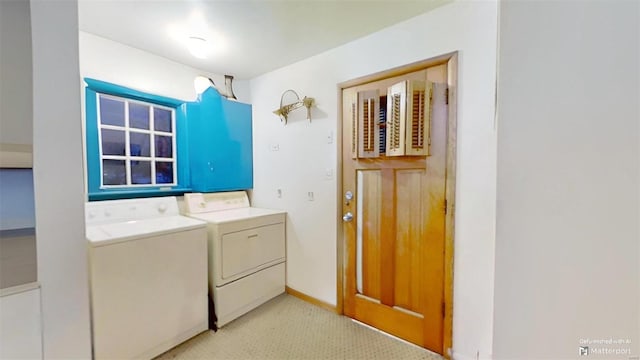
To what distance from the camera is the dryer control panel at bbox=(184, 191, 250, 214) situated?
8.00 ft

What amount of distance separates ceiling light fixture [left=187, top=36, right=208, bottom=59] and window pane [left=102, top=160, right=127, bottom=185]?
116cm

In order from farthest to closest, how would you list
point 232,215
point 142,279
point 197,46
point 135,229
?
point 232,215
point 197,46
point 135,229
point 142,279

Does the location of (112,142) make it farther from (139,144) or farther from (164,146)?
(164,146)

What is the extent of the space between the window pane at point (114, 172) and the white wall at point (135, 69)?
2.22 ft

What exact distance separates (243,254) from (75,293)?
1.30m

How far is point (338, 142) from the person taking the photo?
2.21 meters

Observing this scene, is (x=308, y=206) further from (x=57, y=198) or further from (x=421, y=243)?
(x=57, y=198)

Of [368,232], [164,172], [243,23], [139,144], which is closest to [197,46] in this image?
[243,23]

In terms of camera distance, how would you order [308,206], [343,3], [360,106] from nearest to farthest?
[343,3]
[360,106]
[308,206]

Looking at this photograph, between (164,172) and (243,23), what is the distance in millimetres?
1609

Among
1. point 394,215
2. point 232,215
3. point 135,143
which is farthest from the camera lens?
point 232,215

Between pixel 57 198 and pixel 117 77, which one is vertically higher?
pixel 117 77

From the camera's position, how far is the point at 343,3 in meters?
1.61

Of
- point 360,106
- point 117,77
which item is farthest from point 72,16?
point 360,106
